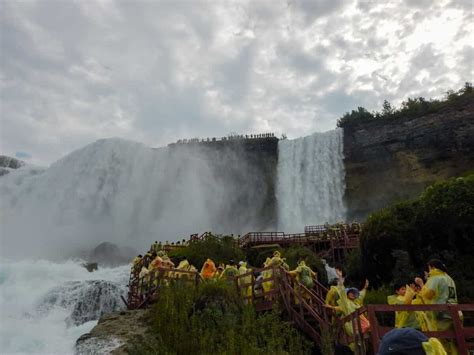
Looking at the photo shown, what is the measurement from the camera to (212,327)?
7.27 m

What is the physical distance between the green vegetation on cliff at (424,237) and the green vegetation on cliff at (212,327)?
8320 millimetres

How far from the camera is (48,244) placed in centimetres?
3712

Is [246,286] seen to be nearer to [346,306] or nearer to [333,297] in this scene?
[333,297]

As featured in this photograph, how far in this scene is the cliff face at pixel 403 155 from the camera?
34.8 metres

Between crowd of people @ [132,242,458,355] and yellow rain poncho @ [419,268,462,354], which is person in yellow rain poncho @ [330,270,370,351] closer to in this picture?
crowd of people @ [132,242,458,355]

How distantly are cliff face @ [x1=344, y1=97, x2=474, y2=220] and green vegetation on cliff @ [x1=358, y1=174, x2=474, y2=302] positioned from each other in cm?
Result: 2122

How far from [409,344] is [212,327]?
560cm

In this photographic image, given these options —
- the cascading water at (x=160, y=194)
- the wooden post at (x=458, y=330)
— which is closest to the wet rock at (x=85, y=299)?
the wooden post at (x=458, y=330)

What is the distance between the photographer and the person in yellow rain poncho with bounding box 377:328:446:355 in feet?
7.24

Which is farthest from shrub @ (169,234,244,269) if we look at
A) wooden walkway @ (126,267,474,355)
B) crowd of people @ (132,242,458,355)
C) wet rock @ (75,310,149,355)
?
wet rock @ (75,310,149,355)

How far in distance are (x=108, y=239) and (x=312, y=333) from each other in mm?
34011

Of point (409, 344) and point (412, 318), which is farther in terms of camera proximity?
point (412, 318)

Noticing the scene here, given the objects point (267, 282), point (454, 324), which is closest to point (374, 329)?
point (454, 324)

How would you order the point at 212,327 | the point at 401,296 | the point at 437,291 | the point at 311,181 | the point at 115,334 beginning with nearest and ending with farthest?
the point at 437,291 → the point at 401,296 → the point at 212,327 → the point at 115,334 → the point at 311,181
